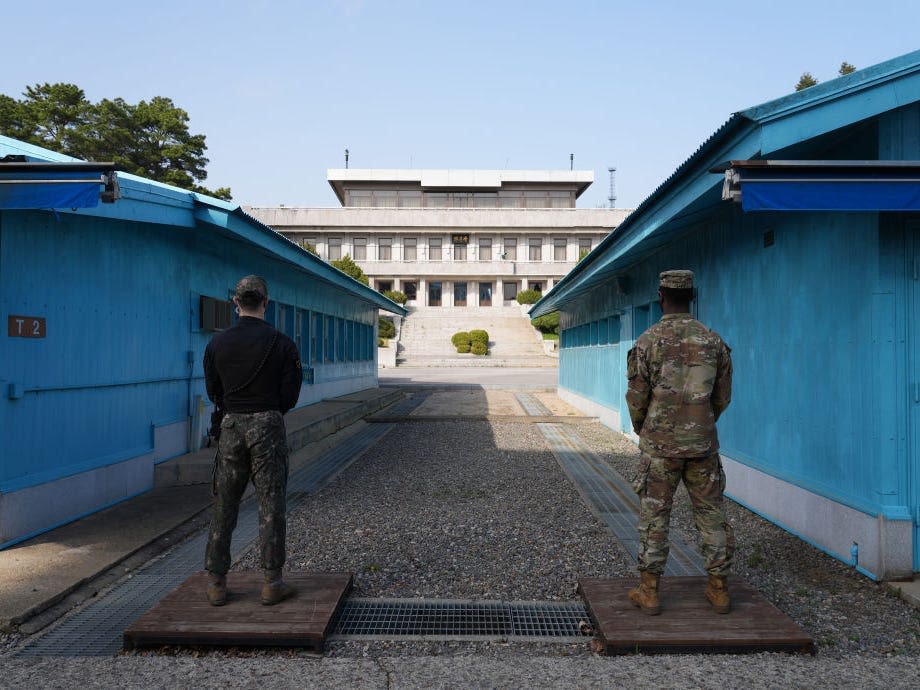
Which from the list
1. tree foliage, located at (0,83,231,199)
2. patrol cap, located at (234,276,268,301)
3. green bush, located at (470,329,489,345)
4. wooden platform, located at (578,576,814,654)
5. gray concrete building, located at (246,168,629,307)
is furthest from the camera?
gray concrete building, located at (246,168,629,307)

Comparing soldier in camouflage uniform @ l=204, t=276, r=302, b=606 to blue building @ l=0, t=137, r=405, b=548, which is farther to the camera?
blue building @ l=0, t=137, r=405, b=548

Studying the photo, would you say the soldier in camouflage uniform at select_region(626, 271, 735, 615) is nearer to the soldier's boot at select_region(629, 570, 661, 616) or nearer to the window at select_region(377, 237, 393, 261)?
the soldier's boot at select_region(629, 570, 661, 616)

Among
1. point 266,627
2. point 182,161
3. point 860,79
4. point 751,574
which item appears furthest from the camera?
point 182,161

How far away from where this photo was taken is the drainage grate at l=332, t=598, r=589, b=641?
381 cm

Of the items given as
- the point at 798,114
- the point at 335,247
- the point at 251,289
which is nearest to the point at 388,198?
the point at 335,247

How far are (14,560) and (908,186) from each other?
6.77m

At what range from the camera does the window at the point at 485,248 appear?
61594mm

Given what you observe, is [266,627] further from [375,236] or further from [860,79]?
[375,236]

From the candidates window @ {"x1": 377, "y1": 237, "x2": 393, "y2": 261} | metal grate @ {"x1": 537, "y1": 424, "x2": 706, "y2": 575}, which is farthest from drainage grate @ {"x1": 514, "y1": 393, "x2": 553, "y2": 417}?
window @ {"x1": 377, "y1": 237, "x2": 393, "y2": 261}

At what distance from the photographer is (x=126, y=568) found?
4926 millimetres

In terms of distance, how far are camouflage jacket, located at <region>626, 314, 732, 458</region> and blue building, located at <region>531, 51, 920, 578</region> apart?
109cm

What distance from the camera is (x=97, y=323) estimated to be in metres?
6.43

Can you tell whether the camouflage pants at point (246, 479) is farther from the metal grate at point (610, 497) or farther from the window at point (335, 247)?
the window at point (335, 247)

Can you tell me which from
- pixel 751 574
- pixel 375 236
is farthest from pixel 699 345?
pixel 375 236
